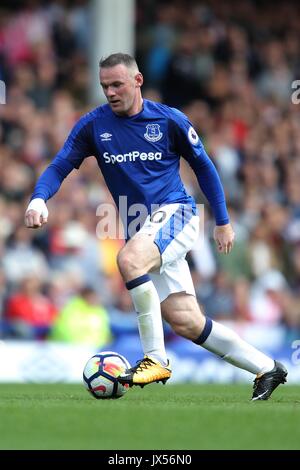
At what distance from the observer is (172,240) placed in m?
8.04

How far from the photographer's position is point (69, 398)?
8.37 meters

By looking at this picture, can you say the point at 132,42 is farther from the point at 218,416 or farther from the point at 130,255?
the point at 218,416

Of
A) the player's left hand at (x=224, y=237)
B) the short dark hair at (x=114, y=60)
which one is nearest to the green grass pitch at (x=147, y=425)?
the player's left hand at (x=224, y=237)

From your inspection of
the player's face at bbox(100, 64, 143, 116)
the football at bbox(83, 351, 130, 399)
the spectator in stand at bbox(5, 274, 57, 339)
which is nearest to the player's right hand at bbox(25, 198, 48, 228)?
the player's face at bbox(100, 64, 143, 116)

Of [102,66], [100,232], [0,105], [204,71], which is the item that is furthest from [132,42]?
[102,66]

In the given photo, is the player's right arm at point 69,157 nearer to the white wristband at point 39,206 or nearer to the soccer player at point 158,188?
the soccer player at point 158,188

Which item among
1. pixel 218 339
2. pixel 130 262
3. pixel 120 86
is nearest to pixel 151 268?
pixel 130 262

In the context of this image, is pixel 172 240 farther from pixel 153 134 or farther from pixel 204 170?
pixel 153 134

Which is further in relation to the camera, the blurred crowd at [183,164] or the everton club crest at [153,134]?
the blurred crowd at [183,164]

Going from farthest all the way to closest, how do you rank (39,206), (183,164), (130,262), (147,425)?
(183,164) < (39,206) < (130,262) < (147,425)

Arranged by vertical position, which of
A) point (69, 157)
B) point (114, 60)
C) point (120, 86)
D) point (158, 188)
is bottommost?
point (158, 188)

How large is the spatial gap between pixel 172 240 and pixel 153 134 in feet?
2.43

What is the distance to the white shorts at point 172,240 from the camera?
8000 millimetres

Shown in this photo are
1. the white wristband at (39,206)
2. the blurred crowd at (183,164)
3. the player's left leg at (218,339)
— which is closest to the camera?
the white wristband at (39,206)
